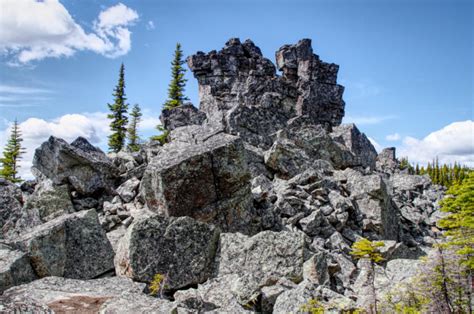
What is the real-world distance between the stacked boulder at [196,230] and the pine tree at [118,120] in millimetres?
34465

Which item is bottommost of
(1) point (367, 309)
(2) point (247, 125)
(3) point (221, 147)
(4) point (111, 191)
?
(1) point (367, 309)

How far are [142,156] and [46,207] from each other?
6.58 m

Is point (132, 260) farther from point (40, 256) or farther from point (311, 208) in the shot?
point (311, 208)

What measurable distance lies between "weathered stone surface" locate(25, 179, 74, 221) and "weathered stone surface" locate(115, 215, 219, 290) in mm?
6388

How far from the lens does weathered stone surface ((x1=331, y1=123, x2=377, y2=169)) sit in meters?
35.1

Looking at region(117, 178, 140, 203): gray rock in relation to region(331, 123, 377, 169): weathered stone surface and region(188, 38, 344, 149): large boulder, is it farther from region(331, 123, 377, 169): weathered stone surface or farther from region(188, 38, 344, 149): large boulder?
region(188, 38, 344, 149): large boulder

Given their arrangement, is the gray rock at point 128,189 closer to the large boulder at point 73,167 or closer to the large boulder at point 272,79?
the large boulder at point 73,167

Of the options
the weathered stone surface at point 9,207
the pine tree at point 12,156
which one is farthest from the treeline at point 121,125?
the weathered stone surface at point 9,207

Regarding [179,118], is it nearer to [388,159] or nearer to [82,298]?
[82,298]

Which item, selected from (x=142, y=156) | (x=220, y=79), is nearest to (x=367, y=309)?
(x=142, y=156)

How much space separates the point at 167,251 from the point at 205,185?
343 cm

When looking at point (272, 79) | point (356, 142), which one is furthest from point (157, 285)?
point (272, 79)

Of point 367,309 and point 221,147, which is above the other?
point 221,147

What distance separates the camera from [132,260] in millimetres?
11812
